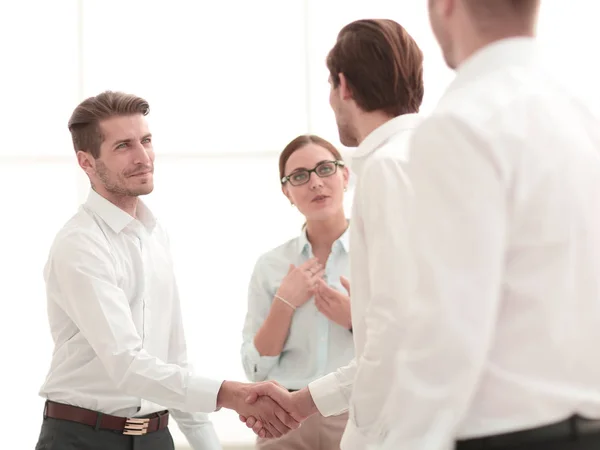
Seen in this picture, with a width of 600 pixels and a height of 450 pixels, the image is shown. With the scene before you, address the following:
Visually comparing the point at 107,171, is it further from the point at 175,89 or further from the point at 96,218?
the point at 175,89

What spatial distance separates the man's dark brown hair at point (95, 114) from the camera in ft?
10.1

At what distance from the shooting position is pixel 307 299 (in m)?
3.20

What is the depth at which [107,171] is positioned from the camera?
3.00 metres

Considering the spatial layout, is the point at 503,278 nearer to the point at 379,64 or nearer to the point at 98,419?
the point at 379,64

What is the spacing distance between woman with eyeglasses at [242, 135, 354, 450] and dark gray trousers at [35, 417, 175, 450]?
63 cm

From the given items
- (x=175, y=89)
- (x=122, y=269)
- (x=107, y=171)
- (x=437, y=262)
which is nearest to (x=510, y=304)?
(x=437, y=262)

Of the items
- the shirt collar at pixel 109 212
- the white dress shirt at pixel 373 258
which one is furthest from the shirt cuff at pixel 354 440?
the shirt collar at pixel 109 212


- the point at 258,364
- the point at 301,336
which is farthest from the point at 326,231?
the point at 258,364

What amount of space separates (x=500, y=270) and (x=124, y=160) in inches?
76.1

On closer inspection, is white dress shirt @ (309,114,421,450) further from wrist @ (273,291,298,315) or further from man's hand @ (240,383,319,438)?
wrist @ (273,291,298,315)

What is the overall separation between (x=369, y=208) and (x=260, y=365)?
150cm

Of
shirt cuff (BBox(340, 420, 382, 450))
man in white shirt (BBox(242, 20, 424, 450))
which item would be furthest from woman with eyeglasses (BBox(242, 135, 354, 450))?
shirt cuff (BBox(340, 420, 382, 450))

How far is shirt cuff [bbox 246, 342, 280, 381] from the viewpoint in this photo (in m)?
3.17

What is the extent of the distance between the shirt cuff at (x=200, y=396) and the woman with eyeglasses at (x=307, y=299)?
41cm
